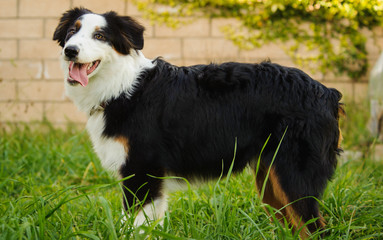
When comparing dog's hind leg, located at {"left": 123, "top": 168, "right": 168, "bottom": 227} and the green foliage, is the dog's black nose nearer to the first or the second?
dog's hind leg, located at {"left": 123, "top": 168, "right": 168, "bottom": 227}

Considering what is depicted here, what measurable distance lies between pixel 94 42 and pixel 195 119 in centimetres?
79

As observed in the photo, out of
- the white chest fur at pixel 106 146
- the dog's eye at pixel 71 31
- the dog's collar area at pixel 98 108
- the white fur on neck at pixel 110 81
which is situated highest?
the dog's eye at pixel 71 31

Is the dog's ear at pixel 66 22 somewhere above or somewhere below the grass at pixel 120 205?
above

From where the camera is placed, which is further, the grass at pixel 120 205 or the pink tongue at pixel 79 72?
the pink tongue at pixel 79 72

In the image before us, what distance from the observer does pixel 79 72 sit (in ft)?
8.70

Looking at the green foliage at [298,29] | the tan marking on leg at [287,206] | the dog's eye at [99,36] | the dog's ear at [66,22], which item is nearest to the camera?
the tan marking on leg at [287,206]

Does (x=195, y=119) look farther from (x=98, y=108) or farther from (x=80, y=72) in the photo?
(x=80, y=72)

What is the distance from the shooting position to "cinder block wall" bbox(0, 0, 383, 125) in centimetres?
587

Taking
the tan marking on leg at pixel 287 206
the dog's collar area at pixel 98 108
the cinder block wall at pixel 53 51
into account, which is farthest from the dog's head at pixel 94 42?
the cinder block wall at pixel 53 51

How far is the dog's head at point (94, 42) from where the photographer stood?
2.57 meters

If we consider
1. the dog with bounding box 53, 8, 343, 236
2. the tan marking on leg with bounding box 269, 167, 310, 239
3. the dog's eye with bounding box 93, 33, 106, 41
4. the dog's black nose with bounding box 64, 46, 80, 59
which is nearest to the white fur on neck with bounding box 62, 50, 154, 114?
the dog with bounding box 53, 8, 343, 236

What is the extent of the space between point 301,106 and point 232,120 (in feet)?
1.40

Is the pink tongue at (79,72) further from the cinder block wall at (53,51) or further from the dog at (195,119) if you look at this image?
the cinder block wall at (53,51)

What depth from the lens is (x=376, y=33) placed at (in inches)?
230
